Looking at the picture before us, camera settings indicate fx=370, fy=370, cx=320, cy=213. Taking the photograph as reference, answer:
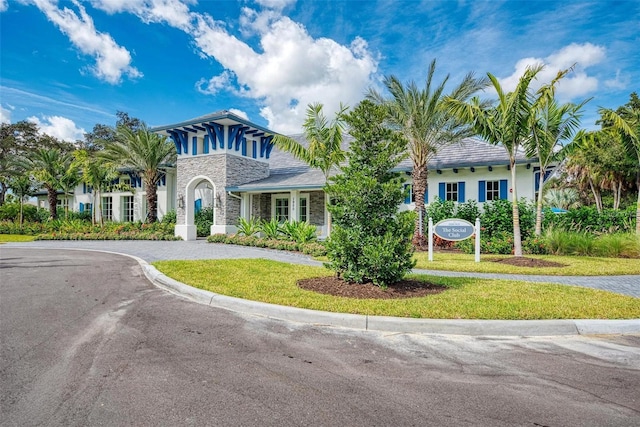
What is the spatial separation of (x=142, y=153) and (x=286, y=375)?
22010 mm

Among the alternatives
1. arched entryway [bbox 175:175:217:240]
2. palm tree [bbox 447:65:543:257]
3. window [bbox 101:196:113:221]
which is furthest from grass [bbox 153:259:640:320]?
window [bbox 101:196:113:221]

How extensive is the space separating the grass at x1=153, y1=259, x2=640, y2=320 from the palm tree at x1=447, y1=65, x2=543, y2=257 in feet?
18.0

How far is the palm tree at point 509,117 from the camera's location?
11242 millimetres

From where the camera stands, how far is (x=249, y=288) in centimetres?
704

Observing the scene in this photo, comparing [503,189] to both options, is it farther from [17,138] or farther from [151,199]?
[17,138]

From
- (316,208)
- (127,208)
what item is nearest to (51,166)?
(127,208)

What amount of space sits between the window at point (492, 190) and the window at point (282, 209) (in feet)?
36.0

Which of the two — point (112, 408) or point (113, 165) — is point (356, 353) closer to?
point (112, 408)

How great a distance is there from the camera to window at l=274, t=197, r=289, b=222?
72.8 ft

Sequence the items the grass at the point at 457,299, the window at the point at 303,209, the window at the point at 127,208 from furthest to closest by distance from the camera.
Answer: the window at the point at 127,208 < the window at the point at 303,209 < the grass at the point at 457,299

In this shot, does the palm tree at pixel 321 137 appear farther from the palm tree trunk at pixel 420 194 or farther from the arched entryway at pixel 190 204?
the arched entryway at pixel 190 204

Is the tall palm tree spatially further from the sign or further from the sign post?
the sign

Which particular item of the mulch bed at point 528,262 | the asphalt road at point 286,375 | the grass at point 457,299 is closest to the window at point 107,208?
the grass at point 457,299

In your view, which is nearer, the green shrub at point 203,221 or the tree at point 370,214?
the tree at point 370,214
